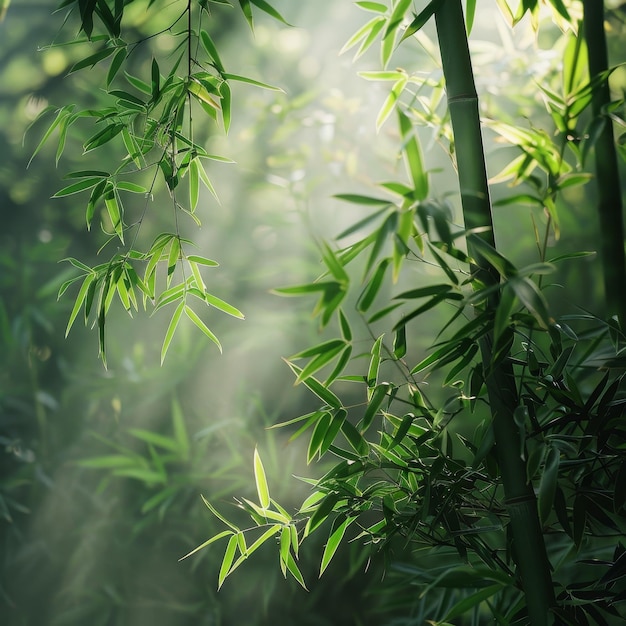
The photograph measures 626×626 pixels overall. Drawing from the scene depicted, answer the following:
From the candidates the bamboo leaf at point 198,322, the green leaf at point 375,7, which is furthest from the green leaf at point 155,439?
the green leaf at point 375,7

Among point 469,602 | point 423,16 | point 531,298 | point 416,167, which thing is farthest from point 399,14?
point 469,602

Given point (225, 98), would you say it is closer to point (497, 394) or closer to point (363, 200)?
point (363, 200)

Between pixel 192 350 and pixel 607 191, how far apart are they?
47.2 inches

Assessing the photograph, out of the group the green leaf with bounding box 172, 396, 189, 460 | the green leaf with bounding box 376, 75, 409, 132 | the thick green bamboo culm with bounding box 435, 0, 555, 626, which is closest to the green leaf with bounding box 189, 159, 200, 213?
the green leaf with bounding box 376, 75, 409, 132

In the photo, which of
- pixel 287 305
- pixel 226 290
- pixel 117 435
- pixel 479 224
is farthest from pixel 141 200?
pixel 479 224

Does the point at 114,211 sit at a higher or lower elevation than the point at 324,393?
higher

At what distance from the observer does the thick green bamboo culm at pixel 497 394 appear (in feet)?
2.21

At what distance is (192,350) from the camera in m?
1.79

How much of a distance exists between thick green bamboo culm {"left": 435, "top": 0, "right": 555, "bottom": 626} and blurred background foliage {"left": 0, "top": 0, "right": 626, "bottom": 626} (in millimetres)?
970

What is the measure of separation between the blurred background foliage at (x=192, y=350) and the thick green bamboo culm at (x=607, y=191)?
2.64ft

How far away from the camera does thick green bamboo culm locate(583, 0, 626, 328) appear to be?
0.83 m

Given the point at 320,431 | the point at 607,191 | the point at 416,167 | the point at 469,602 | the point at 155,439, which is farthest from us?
the point at 155,439

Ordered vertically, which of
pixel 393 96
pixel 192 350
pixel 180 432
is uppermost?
pixel 393 96

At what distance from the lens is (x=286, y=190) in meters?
1.70
